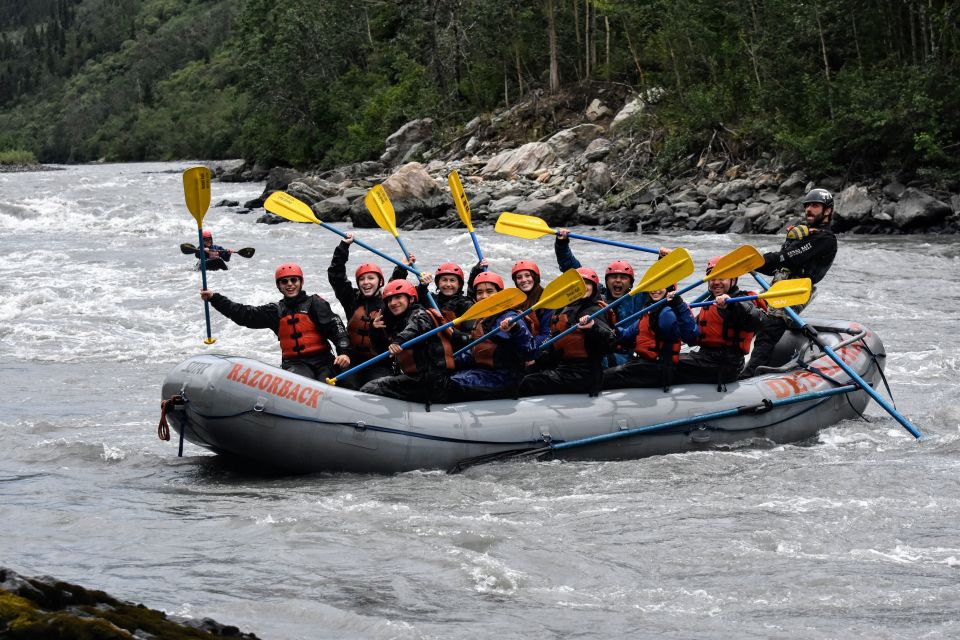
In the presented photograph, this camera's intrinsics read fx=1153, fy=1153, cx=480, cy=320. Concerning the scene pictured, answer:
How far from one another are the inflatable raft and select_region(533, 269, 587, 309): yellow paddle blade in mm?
567

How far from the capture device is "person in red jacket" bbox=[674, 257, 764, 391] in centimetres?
719

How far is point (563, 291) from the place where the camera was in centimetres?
688

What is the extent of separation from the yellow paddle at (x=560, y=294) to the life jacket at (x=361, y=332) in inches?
22.1

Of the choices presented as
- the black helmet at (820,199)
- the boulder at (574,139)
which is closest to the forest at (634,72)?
the boulder at (574,139)

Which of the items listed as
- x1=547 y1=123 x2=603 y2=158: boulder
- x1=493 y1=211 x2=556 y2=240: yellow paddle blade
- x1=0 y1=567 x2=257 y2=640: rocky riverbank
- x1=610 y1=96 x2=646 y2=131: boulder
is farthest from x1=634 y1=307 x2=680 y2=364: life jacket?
x1=547 y1=123 x2=603 y2=158: boulder

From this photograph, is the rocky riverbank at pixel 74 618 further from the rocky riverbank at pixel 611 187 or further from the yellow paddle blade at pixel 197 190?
the rocky riverbank at pixel 611 187

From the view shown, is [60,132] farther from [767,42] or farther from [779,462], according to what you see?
[779,462]

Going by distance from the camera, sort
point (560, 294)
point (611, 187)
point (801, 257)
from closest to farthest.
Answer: point (560, 294) < point (801, 257) < point (611, 187)

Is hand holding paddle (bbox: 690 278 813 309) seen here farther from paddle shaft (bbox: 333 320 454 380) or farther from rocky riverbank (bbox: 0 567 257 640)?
rocky riverbank (bbox: 0 567 257 640)

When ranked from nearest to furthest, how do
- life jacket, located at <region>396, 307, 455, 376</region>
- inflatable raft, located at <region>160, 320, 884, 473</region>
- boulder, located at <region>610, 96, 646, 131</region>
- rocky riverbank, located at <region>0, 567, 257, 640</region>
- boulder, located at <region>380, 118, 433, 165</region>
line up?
rocky riverbank, located at <region>0, 567, 257, 640</region> → inflatable raft, located at <region>160, 320, 884, 473</region> → life jacket, located at <region>396, 307, 455, 376</region> → boulder, located at <region>610, 96, 646, 131</region> → boulder, located at <region>380, 118, 433, 165</region>

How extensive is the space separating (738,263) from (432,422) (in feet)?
7.14

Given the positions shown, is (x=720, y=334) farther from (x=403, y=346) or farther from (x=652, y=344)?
(x=403, y=346)

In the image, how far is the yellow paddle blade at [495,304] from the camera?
673 cm

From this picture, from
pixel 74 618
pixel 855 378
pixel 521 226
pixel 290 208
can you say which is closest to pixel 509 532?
pixel 74 618
